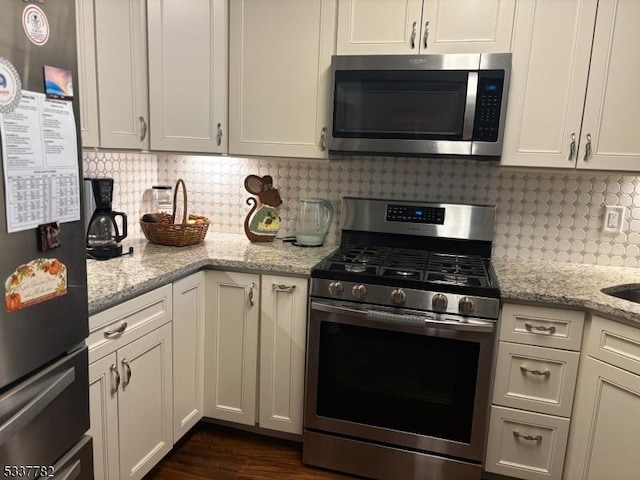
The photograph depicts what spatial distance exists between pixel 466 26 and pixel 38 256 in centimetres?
180

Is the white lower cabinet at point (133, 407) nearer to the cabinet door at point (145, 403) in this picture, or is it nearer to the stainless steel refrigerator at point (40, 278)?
the cabinet door at point (145, 403)

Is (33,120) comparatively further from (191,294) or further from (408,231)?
(408,231)

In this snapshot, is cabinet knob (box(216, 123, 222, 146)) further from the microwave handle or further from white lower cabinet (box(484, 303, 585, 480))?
white lower cabinet (box(484, 303, 585, 480))

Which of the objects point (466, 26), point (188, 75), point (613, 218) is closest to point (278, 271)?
point (188, 75)

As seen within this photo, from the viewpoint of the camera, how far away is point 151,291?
1.79 meters

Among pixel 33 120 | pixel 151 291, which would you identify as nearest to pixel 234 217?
pixel 151 291

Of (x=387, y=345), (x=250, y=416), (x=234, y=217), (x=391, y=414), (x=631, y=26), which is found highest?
(x=631, y=26)

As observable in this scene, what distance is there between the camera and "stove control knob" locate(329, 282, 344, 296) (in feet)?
6.40

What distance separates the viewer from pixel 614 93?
6.16ft

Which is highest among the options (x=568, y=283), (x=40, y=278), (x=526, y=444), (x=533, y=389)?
(x=40, y=278)

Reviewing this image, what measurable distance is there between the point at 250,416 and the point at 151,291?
837 mm

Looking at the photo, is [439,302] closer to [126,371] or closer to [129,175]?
[126,371]

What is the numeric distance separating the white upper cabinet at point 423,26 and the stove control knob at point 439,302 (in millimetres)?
1032

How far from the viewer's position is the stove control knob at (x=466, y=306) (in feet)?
5.96
